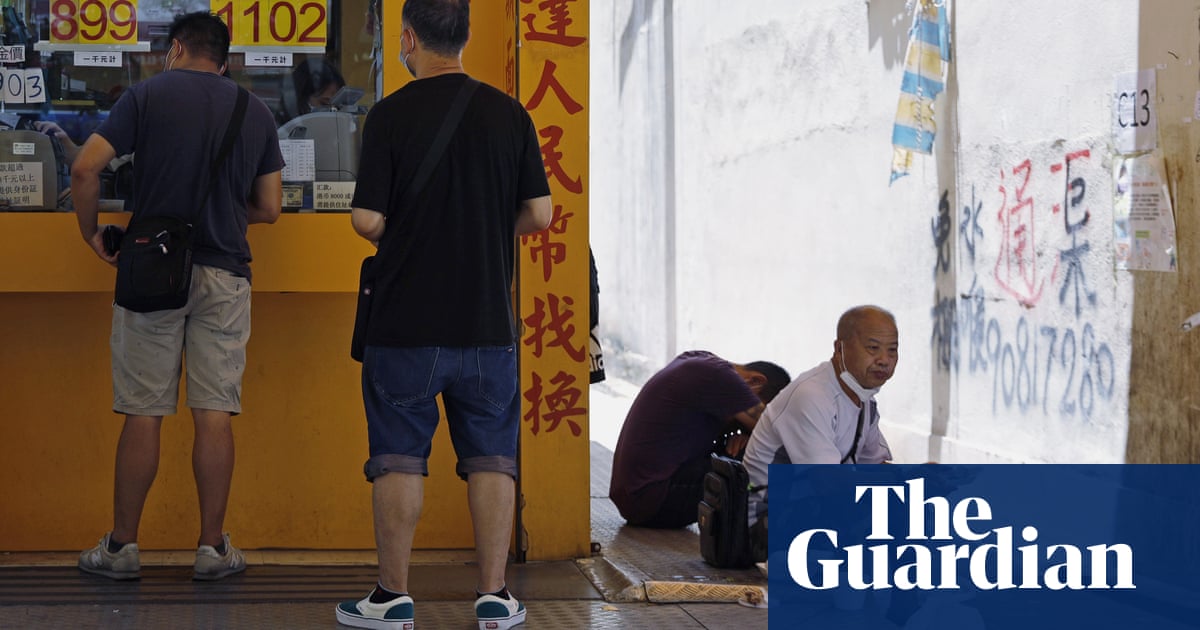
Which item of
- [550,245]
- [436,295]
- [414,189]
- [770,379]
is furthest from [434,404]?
[770,379]

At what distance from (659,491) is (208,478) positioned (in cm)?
228

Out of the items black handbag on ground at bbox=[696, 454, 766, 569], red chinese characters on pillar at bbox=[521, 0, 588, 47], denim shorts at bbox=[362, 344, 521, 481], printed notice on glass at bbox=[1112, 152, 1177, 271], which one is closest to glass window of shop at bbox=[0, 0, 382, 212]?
red chinese characters on pillar at bbox=[521, 0, 588, 47]

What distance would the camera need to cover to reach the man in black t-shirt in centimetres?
380

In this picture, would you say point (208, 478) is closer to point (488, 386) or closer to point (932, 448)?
point (488, 386)

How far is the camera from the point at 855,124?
9.37 m

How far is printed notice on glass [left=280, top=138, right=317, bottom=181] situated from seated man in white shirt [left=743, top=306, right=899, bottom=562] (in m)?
1.81

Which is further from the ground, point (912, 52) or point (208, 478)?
point (912, 52)

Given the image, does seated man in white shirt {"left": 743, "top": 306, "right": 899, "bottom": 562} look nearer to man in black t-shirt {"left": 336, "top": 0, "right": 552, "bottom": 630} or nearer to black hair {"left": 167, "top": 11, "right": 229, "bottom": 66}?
man in black t-shirt {"left": 336, "top": 0, "right": 552, "bottom": 630}

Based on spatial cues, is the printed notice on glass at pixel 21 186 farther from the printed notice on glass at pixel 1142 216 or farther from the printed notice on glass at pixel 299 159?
the printed notice on glass at pixel 1142 216

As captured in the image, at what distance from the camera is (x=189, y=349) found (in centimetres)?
447

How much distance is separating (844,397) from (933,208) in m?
3.86

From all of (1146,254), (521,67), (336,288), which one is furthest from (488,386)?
(1146,254)

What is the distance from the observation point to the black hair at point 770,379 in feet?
21.8

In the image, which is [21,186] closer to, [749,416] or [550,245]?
[550,245]
